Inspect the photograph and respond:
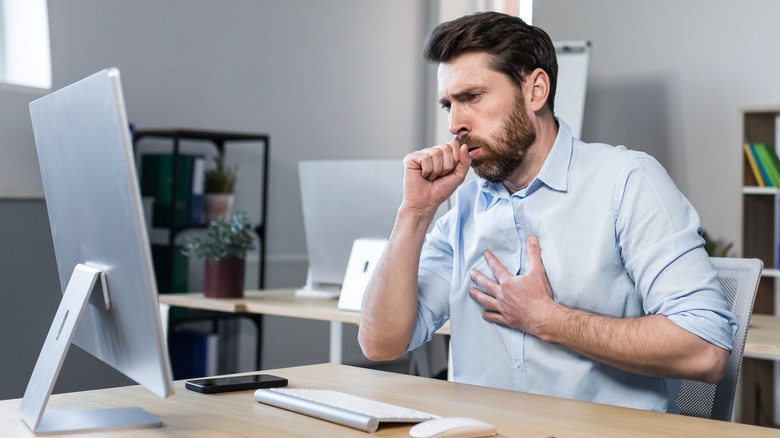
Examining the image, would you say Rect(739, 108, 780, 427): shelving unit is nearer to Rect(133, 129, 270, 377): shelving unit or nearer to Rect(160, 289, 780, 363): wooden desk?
Rect(160, 289, 780, 363): wooden desk

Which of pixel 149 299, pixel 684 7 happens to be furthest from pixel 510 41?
pixel 684 7

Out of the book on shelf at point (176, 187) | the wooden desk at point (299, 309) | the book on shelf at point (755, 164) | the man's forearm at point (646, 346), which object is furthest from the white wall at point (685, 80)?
the man's forearm at point (646, 346)

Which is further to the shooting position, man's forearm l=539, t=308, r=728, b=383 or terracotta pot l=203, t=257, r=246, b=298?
terracotta pot l=203, t=257, r=246, b=298

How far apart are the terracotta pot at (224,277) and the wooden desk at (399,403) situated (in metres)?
1.68

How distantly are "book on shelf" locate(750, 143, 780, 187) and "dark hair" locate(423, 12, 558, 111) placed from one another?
295cm

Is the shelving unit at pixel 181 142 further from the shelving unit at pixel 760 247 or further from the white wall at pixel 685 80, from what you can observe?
the shelving unit at pixel 760 247

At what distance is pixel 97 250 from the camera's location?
1167 millimetres

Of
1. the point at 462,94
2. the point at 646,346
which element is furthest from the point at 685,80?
the point at 646,346

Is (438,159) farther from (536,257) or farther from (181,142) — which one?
(181,142)

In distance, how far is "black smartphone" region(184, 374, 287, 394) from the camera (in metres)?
1.44

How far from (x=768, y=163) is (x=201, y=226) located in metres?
2.68

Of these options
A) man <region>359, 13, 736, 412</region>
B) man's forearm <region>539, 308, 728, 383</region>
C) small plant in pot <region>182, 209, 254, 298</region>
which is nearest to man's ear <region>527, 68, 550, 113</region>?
man <region>359, 13, 736, 412</region>

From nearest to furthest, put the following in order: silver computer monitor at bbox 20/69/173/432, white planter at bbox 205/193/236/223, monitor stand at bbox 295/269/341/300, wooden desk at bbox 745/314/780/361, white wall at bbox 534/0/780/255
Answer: silver computer monitor at bbox 20/69/173/432
wooden desk at bbox 745/314/780/361
monitor stand at bbox 295/269/341/300
white planter at bbox 205/193/236/223
white wall at bbox 534/0/780/255

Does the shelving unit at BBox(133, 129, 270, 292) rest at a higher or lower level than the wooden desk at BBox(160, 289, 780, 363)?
higher
